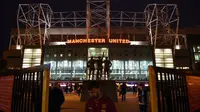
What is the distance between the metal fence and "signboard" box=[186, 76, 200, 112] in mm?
185

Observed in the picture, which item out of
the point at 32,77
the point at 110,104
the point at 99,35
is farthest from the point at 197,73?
the point at 99,35

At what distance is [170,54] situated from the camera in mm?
47000

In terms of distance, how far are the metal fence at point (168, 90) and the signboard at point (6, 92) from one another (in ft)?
13.9

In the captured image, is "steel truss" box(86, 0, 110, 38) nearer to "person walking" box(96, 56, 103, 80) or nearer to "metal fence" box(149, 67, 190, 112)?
"person walking" box(96, 56, 103, 80)

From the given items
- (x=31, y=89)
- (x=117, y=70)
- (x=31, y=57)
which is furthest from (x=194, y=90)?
(x=31, y=57)

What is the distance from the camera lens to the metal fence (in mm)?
5309

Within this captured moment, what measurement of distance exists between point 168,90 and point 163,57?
43.0 m

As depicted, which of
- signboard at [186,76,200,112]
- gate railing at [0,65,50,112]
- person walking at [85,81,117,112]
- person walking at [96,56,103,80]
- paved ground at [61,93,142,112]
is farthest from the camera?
person walking at [96,56,103,80]

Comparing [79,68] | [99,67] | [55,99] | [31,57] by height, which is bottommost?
[55,99]

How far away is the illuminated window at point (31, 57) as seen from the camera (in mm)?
46681

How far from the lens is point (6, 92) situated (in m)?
7.25

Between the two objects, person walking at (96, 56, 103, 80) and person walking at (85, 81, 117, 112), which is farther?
person walking at (96, 56, 103, 80)

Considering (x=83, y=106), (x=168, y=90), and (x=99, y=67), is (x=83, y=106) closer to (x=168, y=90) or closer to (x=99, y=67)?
(x=99, y=67)

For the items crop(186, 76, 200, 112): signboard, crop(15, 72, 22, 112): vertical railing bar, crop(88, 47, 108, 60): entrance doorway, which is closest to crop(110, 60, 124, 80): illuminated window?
crop(88, 47, 108, 60): entrance doorway
